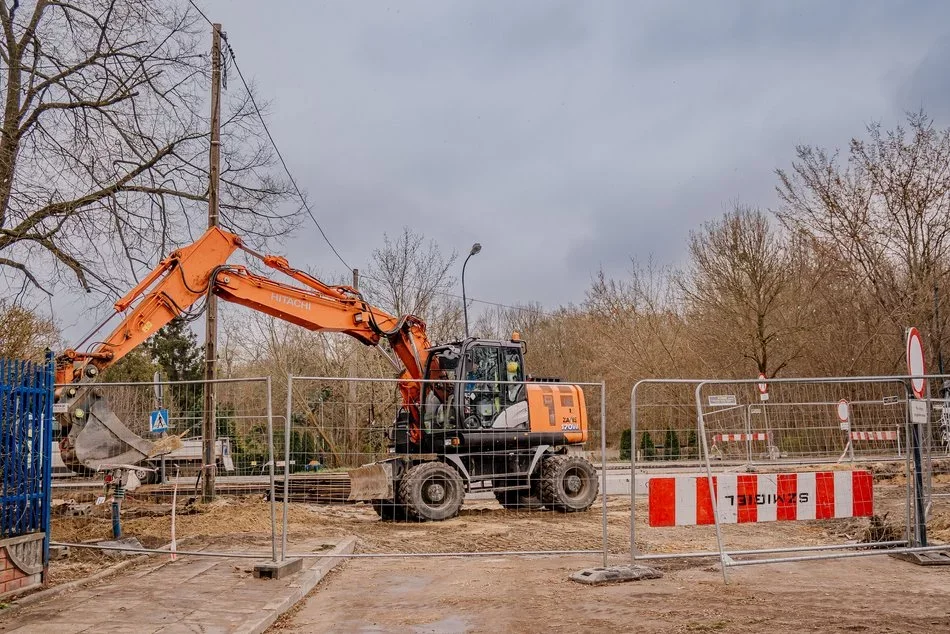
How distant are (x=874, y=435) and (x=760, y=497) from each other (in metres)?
5.34

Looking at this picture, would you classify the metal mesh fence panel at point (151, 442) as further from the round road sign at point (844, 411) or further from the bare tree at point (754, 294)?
the bare tree at point (754, 294)

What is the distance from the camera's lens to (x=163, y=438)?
10539 millimetres

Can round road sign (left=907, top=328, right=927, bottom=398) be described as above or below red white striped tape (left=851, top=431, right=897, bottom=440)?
above

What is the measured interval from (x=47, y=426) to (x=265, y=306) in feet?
17.7

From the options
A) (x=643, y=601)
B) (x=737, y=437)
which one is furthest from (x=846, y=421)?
(x=643, y=601)

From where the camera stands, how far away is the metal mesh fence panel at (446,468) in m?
11.4

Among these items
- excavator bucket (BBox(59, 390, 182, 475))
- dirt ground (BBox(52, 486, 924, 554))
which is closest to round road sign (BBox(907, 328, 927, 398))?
dirt ground (BBox(52, 486, 924, 554))

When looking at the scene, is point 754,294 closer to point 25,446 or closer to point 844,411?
point 844,411

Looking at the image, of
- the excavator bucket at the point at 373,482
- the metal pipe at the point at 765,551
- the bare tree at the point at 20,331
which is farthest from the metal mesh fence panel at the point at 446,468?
the bare tree at the point at 20,331

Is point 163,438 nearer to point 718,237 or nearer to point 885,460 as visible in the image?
point 885,460

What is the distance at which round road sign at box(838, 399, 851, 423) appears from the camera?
13.0 metres

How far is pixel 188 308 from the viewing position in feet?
41.0

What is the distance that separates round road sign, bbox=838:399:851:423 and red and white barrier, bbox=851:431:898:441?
0.92 feet

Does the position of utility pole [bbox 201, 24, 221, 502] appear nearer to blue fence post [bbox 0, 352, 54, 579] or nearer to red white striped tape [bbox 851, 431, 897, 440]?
blue fence post [bbox 0, 352, 54, 579]
